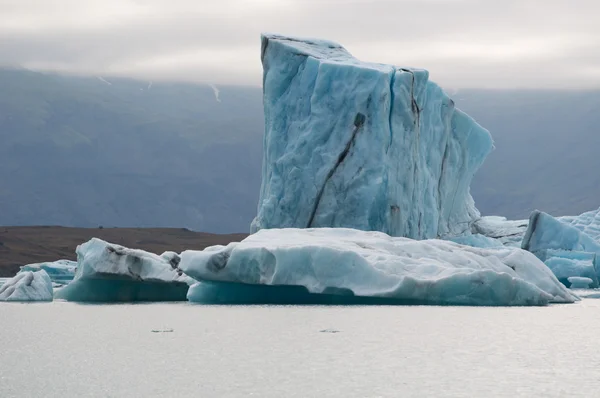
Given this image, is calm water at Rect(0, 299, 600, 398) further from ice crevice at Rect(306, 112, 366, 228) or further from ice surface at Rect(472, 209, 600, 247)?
ice surface at Rect(472, 209, 600, 247)

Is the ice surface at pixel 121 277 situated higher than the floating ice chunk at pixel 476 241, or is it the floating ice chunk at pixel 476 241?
the floating ice chunk at pixel 476 241

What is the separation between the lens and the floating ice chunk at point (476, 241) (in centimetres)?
3656

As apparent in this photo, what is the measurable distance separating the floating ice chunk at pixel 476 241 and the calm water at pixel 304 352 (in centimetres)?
1307

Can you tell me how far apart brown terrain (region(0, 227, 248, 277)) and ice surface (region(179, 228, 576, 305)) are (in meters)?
30.8

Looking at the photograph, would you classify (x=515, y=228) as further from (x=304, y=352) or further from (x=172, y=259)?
(x=304, y=352)

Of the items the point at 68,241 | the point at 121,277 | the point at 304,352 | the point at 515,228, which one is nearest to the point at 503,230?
the point at 515,228

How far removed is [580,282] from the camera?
108 feet

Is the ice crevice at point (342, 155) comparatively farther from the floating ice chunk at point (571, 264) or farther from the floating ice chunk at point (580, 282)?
the floating ice chunk at point (580, 282)

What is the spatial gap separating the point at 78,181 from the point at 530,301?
6911 cm

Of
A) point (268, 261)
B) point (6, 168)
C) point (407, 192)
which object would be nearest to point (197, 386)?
point (268, 261)

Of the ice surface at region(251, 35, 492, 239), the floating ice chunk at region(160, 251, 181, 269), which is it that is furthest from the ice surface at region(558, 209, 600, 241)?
the floating ice chunk at region(160, 251, 181, 269)

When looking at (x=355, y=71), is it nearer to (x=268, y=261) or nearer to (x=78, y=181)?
(x=268, y=261)

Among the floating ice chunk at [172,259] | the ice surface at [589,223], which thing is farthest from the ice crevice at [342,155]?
the ice surface at [589,223]

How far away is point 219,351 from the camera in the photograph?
15.6m
